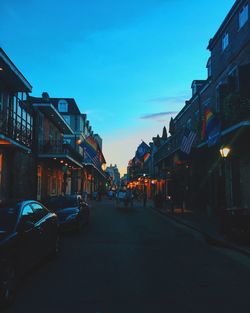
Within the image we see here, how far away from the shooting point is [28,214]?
24.9 ft

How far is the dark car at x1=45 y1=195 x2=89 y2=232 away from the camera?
46.9ft

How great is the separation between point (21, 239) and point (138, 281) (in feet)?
7.35

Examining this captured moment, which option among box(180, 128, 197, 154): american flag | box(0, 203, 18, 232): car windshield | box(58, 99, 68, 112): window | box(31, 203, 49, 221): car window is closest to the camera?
box(0, 203, 18, 232): car windshield

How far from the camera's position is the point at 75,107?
200ft

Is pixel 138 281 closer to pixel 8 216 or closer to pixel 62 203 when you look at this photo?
pixel 8 216

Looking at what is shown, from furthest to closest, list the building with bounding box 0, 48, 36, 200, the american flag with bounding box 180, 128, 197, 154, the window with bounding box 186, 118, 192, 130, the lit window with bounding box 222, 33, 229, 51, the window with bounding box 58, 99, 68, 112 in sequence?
the window with bounding box 58, 99, 68, 112 < the window with bounding box 186, 118, 192, 130 < the american flag with bounding box 180, 128, 197, 154 < the lit window with bounding box 222, 33, 229, 51 < the building with bounding box 0, 48, 36, 200

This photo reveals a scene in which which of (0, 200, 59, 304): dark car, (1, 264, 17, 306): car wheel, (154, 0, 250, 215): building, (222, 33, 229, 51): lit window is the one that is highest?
(222, 33, 229, 51): lit window

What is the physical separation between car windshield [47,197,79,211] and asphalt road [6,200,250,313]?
13.8 ft

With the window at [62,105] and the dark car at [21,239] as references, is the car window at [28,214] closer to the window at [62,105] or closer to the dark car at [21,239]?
the dark car at [21,239]

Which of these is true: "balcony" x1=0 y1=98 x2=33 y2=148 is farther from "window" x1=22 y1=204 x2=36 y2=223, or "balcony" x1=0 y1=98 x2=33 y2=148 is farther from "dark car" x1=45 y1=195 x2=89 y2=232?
"window" x1=22 y1=204 x2=36 y2=223

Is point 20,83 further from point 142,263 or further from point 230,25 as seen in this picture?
A: point 142,263

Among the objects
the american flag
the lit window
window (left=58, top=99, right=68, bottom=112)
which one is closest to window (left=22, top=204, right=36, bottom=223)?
the american flag

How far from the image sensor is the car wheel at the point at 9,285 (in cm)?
551

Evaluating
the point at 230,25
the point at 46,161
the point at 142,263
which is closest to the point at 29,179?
the point at 46,161
